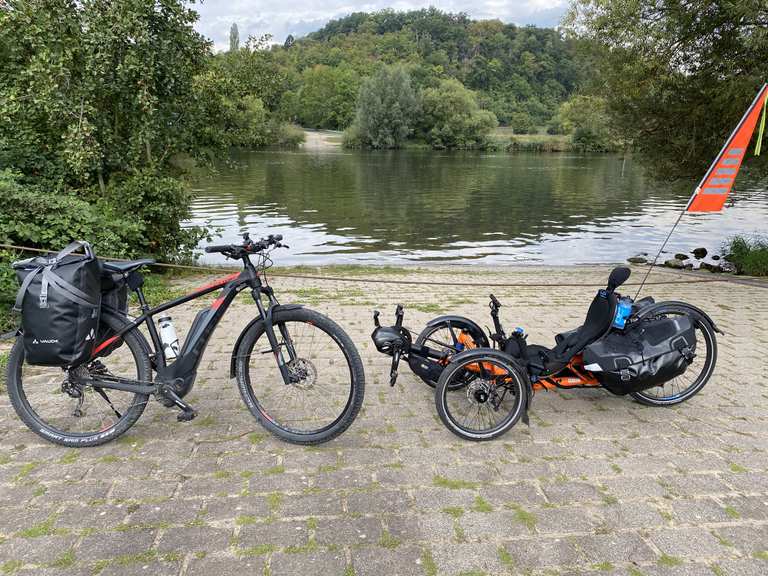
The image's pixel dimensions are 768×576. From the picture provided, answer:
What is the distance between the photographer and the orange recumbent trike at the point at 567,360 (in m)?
3.72

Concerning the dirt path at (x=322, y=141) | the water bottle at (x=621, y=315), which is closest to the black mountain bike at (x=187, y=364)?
the water bottle at (x=621, y=315)

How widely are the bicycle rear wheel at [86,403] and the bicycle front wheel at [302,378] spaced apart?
2.09 feet

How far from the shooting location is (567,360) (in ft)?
12.9

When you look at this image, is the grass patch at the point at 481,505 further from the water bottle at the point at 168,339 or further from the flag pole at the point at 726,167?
the flag pole at the point at 726,167

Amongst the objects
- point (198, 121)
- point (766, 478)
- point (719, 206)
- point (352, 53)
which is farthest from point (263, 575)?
point (352, 53)

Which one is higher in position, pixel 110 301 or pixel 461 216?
pixel 110 301

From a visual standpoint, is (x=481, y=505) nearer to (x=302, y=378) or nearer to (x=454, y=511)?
(x=454, y=511)

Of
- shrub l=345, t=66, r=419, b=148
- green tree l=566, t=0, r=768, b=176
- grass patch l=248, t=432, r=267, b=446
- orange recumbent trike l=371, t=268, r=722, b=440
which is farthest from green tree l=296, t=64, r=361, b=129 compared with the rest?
grass patch l=248, t=432, r=267, b=446

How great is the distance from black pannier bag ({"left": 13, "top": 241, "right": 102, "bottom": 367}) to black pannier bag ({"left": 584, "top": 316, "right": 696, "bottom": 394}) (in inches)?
123

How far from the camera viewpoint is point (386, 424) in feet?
12.9

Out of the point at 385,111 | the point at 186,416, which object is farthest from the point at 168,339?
the point at 385,111

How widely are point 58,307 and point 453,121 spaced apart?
84.4 metres

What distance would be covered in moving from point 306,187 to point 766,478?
3095cm

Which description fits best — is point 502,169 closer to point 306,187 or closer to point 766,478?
point 306,187
